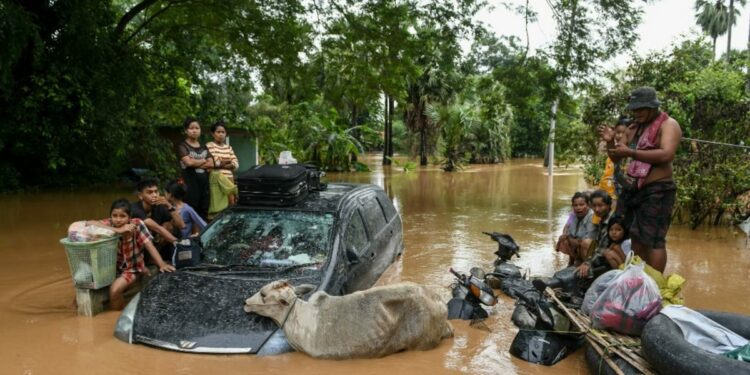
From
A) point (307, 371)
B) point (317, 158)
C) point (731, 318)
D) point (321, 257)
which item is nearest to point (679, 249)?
point (731, 318)

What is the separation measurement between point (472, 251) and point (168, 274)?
5.68m

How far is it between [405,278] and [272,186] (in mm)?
2870

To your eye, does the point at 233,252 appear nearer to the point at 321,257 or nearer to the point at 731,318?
the point at 321,257

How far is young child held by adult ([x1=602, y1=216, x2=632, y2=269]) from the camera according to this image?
5656mm

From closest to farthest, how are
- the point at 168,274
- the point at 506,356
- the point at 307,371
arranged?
the point at 307,371 < the point at 506,356 < the point at 168,274

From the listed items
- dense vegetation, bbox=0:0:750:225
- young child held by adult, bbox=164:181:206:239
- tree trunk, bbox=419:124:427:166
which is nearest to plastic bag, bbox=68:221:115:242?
young child held by adult, bbox=164:181:206:239

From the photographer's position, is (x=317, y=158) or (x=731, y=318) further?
(x=317, y=158)

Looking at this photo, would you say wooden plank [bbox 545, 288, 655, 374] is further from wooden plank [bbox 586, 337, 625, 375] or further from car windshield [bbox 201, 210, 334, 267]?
car windshield [bbox 201, 210, 334, 267]

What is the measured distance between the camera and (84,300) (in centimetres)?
536

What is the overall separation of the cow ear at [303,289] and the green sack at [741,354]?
2948 millimetres

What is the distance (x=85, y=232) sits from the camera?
525cm

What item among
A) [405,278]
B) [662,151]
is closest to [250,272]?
[405,278]

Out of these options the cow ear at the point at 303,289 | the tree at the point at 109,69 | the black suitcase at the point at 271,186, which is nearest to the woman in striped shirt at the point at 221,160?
the black suitcase at the point at 271,186

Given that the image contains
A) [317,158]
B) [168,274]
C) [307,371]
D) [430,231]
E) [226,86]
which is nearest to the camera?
[307,371]
